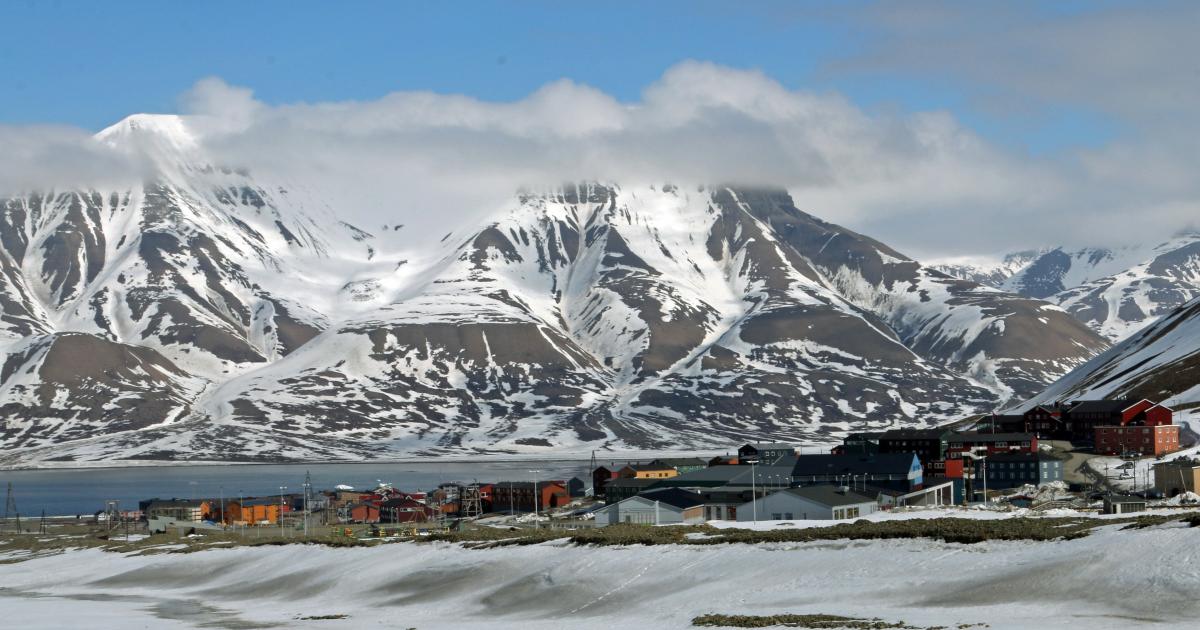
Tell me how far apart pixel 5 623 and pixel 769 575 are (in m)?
33.3

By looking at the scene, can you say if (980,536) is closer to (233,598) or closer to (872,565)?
(872,565)

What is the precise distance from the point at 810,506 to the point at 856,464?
4175cm

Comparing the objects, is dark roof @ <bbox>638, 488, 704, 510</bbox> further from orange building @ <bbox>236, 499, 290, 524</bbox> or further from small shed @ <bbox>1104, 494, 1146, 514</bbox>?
orange building @ <bbox>236, 499, 290, 524</bbox>

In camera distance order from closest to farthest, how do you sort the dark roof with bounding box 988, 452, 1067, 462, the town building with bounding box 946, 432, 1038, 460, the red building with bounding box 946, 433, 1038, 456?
the dark roof with bounding box 988, 452, 1067, 462
the town building with bounding box 946, 432, 1038, 460
the red building with bounding box 946, 433, 1038, 456

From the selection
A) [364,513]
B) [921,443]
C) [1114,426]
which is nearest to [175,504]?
[364,513]

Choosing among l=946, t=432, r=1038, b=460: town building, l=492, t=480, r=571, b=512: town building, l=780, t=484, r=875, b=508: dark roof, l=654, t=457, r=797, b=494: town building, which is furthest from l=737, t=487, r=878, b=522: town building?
l=492, t=480, r=571, b=512: town building

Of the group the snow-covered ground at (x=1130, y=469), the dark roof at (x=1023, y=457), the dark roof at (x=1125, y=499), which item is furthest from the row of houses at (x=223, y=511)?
the dark roof at (x=1125, y=499)

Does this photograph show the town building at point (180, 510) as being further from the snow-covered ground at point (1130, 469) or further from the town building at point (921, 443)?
the snow-covered ground at point (1130, 469)

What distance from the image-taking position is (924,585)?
56.2 meters

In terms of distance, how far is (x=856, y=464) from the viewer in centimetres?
14162

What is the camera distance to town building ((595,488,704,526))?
110812mm

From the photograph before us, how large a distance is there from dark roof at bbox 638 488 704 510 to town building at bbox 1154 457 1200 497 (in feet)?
124

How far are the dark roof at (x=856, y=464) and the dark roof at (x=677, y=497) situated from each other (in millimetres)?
23465

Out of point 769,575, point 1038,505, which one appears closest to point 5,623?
point 769,575
